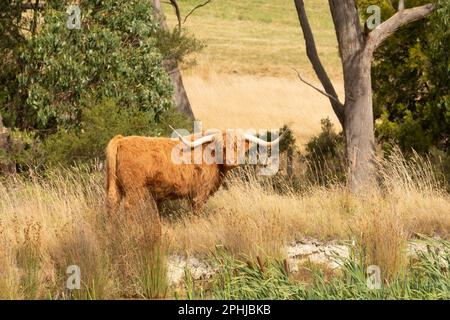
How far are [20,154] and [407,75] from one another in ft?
22.5

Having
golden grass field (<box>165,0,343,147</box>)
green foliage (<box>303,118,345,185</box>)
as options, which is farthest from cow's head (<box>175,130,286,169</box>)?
golden grass field (<box>165,0,343,147</box>)

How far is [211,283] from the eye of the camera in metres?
10.4

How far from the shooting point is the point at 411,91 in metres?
18.2

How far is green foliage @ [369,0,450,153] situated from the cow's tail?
20.5 feet

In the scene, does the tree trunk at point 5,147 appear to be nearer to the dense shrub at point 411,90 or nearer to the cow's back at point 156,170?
the cow's back at point 156,170

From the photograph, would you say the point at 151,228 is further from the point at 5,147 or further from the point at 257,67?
the point at 257,67

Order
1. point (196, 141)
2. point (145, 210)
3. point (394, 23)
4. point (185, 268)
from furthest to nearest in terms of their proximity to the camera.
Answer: point (394, 23) < point (196, 141) < point (145, 210) < point (185, 268)

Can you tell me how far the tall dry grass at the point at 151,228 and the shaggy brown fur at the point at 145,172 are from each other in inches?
12.9

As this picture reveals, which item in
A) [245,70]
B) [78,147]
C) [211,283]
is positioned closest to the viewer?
[211,283]

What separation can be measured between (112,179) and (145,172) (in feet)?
1.27

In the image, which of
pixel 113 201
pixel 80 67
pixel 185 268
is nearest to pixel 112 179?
pixel 113 201

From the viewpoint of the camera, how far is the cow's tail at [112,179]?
11914 mm
